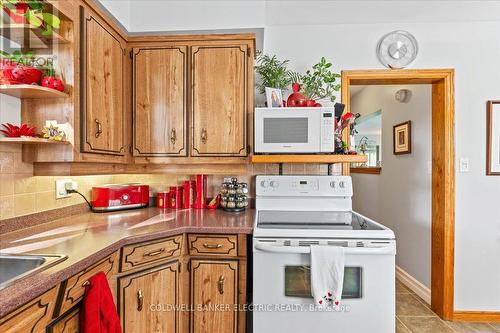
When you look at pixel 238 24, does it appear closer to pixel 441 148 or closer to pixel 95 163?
pixel 95 163

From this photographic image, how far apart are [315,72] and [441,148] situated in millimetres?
1217

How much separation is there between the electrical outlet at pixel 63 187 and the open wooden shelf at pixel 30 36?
2.58 ft

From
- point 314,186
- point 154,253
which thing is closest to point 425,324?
Answer: point 314,186

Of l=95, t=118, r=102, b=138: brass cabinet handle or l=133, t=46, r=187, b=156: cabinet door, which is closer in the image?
l=95, t=118, r=102, b=138: brass cabinet handle

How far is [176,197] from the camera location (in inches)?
88.3

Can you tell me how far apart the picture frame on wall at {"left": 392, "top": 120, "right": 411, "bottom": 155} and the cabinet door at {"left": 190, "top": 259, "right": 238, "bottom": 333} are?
7.28 ft

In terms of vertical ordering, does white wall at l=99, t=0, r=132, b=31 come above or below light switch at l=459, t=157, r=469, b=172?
above

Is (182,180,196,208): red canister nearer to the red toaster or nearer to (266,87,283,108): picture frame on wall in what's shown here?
the red toaster

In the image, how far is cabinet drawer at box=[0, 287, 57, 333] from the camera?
0.78 m

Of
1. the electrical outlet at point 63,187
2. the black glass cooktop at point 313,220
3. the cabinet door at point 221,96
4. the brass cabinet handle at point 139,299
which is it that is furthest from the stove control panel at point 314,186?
the electrical outlet at point 63,187

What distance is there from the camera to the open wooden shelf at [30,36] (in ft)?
4.32

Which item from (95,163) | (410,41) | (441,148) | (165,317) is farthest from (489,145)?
(95,163)

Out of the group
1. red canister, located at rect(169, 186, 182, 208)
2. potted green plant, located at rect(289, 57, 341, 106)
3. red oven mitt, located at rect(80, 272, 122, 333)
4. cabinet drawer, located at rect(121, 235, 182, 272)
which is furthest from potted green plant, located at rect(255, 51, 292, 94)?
red oven mitt, located at rect(80, 272, 122, 333)

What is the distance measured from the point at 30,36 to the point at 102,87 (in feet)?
1.35
